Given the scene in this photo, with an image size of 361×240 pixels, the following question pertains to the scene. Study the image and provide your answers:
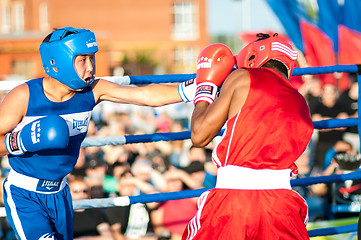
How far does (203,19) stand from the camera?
133 ft

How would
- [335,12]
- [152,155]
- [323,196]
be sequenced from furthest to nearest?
[335,12] < [152,155] < [323,196]

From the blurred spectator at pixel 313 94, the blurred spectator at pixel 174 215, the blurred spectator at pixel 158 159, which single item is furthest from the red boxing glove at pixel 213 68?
the blurred spectator at pixel 313 94

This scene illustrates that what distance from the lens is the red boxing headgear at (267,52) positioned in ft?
8.52

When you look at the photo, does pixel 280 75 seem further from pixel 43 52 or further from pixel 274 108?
pixel 43 52

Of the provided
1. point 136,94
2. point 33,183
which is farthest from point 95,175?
point 33,183

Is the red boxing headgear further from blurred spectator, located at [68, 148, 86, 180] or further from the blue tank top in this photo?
blurred spectator, located at [68, 148, 86, 180]

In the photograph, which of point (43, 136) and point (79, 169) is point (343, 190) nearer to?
point (79, 169)

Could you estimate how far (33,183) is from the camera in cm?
279

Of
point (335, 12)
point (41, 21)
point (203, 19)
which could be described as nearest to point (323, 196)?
point (335, 12)

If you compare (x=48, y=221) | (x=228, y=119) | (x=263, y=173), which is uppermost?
(x=228, y=119)

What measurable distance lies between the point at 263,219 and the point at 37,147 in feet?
3.67

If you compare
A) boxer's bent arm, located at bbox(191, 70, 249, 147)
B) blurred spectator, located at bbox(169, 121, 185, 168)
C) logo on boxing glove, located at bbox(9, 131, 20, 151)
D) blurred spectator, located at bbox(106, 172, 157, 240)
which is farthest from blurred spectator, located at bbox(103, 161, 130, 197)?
boxer's bent arm, located at bbox(191, 70, 249, 147)

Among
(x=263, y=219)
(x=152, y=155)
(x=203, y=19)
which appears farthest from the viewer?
(x=203, y=19)

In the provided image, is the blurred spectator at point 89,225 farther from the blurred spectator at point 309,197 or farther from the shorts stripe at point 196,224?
the shorts stripe at point 196,224
